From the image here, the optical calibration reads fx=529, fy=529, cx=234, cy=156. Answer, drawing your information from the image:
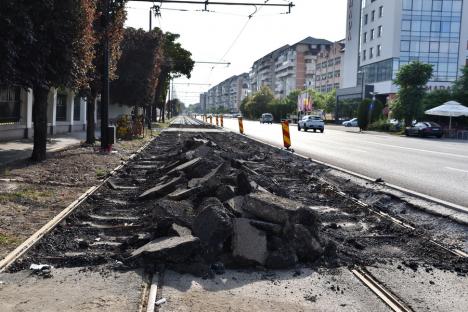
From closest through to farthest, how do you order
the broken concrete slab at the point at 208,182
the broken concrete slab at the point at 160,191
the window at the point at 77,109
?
A: 1. the broken concrete slab at the point at 208,182
2. the broken concrete slab at the point at 160,191
3. the window at the point at 77,109

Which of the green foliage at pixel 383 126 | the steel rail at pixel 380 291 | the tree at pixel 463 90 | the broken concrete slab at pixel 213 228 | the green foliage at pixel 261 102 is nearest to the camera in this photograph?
the steel rail at pixel 380 291

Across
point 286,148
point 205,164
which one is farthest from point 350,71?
point 205,164

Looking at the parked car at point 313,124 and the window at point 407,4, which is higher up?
the window at point 407,4

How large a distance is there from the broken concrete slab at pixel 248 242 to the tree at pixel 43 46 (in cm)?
748

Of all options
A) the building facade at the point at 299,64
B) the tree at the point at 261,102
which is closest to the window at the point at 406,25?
the tree at the point at 261,102

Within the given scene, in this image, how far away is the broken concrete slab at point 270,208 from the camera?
6.25 m

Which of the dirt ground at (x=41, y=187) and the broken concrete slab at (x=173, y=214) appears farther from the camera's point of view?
the dirt ground at (x=41, y=187)

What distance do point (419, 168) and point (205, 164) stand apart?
806 cm

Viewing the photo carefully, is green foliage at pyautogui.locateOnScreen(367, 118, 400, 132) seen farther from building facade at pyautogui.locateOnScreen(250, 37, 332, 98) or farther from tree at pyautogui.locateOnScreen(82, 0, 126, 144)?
building facade at pyautogui.locateOnScreen(250, 37, 332, 98)

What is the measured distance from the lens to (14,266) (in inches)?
216

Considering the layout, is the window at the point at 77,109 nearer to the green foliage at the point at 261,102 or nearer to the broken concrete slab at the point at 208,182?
the broken concrete slab at the point at 208,182

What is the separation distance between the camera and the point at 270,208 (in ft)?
20.7

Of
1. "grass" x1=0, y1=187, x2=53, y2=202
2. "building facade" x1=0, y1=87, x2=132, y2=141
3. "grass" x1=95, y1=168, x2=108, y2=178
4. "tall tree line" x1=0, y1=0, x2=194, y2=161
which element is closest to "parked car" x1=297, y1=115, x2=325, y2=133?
"building facade" x1=0, y1=87, x2=132, y2=141

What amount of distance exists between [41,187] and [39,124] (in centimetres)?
471
